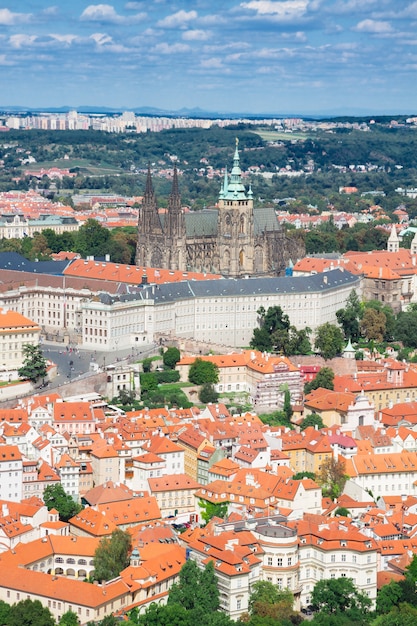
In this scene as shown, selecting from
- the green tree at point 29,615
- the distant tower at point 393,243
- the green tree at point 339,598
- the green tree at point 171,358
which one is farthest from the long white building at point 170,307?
the green tree at point 29,615

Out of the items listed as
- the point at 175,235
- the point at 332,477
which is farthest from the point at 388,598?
the point at 175,235

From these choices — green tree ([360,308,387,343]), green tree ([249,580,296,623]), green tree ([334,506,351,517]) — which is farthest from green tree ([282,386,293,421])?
green tree ([249,580,296,623])

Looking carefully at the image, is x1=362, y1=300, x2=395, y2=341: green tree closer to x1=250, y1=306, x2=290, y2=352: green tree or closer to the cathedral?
x1=250, y1=306, x2=290, y2=352: green tree

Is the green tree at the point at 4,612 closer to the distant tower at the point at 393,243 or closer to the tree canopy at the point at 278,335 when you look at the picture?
the tree canopy at the point at 278,335

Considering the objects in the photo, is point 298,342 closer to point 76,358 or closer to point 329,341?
point 329,341

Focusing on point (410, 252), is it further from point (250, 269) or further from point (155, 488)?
point (155, 488)

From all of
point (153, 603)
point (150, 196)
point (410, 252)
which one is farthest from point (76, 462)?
point (410, 252)
